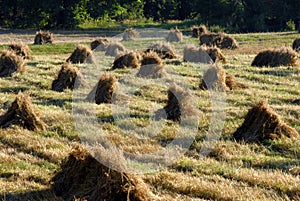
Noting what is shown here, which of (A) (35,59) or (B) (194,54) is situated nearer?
(B) (194,54)

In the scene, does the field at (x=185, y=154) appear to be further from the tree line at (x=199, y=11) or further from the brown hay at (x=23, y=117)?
the tree line at (x=199, y=11)

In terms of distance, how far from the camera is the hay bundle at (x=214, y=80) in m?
15.8

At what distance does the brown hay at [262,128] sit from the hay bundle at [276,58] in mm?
10270

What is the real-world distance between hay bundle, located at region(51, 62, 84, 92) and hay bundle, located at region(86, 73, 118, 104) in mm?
1688

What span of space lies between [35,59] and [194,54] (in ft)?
21.2

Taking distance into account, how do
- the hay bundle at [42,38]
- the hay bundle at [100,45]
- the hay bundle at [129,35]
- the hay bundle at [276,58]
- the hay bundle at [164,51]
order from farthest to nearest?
the hay bundle at [129,35], the hay bundle at [42,38], the hay bundle at [100,45], the hay bundle at [164,51], the hay bundle at [276,58]

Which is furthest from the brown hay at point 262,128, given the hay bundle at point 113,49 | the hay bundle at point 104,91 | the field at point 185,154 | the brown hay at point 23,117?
the hay bundle at point 113,49

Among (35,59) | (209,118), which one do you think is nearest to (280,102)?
(209,118)

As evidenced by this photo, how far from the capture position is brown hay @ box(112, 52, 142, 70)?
20016 millimetres

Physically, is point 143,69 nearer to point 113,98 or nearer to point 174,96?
point 113,98

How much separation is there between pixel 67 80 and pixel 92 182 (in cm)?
901

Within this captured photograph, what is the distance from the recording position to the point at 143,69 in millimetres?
18734

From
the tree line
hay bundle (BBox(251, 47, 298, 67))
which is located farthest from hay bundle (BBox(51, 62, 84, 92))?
the tree line

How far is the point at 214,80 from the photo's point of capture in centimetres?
1595
